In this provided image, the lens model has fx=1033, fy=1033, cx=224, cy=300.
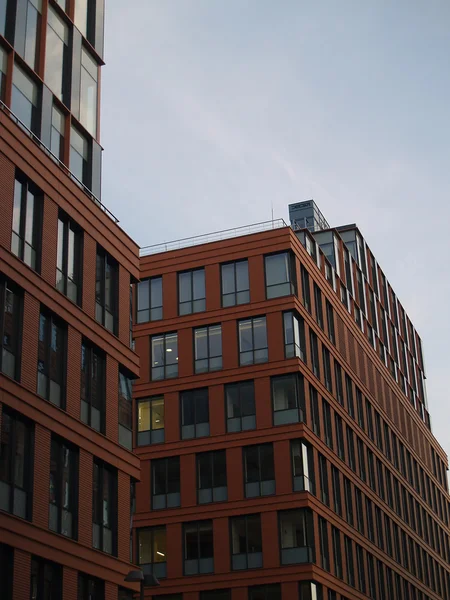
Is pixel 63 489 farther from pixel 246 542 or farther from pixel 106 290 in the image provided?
pixel 246 542

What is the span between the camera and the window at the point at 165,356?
61469 millimetres

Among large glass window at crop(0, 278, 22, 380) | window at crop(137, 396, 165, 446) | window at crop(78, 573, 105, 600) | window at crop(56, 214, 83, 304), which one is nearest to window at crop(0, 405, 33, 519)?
large glass window at crop(0, 278, 22, 380)

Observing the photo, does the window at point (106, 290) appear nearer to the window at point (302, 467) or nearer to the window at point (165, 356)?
the window at point (302, 467)

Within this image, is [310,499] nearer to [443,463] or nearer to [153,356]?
[153,356]

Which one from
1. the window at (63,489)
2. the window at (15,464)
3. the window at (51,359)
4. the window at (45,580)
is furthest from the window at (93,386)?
the window at (45,580)

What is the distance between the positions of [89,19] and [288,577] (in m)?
29.9

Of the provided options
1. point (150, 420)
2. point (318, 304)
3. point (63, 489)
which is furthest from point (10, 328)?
point (318, 304)

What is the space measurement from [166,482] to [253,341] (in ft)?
31.2

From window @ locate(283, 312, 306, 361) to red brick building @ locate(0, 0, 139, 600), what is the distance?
54.8 feet

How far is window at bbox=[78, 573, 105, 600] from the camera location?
35.9m

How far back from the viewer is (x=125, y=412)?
41844 mm

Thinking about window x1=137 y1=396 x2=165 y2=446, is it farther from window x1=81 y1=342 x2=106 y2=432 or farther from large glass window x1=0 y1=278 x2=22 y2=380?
large glass window x1=0 y1=278 x2=22 y2=380

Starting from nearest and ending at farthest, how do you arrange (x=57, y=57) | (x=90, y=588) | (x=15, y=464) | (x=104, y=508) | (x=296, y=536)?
(x=15, y=464) < (x=90, y=588) < (x=104, y=508) < (x=57, y=57) < (x=296, y=536)

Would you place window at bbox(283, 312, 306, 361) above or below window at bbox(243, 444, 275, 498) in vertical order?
above
